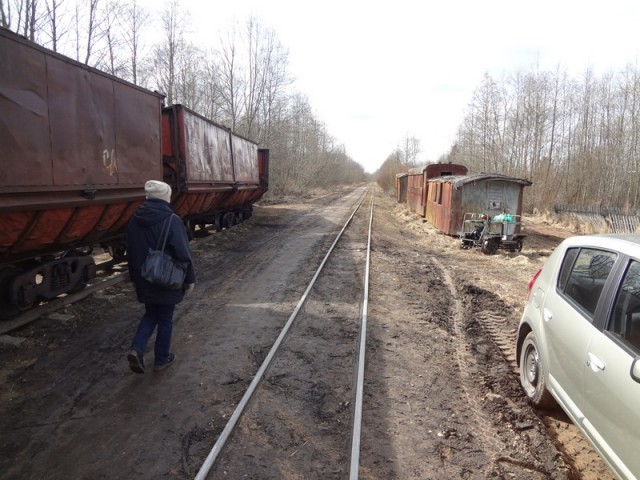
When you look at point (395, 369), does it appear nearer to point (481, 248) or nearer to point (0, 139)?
point (0, 139)

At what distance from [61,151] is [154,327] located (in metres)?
3.03

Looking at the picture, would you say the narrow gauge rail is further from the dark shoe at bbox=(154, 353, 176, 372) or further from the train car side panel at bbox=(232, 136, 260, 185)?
the train car side panel at bbox=(232, 136, 260, 185)

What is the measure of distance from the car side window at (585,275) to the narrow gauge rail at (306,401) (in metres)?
2.01

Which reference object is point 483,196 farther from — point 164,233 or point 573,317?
point 164,233

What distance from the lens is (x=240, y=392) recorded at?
4043mm

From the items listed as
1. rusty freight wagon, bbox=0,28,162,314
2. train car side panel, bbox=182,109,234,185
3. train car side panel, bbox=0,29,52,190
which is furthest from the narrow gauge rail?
train car side panel, bbox=182,109,234,185

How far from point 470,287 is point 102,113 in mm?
7200

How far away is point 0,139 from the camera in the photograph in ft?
15.4

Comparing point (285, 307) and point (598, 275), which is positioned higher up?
point (598, 275)

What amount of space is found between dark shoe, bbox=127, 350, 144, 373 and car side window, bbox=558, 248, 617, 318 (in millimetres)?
3916

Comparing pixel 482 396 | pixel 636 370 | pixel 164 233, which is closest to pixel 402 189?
pixel 482 396

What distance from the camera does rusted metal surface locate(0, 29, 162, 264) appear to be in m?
4.88

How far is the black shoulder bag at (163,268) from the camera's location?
13.0ft

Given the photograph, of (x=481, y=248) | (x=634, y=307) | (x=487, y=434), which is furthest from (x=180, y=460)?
(x=481, y=248)
